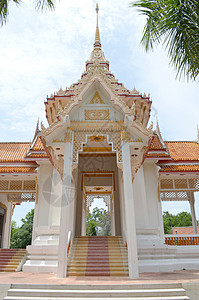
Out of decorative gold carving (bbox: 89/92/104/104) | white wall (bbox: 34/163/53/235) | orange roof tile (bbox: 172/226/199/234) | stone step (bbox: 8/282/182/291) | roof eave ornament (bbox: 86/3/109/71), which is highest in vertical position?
roof eave ornament (bbox: 86/3/109/71)

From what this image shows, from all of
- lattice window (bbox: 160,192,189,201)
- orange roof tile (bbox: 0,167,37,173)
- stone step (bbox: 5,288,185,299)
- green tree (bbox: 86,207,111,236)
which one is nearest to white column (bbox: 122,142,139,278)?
stone step (bbox: 5,288,185,299)

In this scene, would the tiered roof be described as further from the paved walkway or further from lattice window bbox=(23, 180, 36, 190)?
lattice window bbox=(23, 180, 36, 190)

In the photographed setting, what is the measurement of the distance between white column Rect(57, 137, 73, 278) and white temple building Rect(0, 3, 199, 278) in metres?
0.02

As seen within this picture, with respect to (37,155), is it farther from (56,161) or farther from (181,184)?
(181,184)

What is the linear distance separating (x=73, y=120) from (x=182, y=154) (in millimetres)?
6677

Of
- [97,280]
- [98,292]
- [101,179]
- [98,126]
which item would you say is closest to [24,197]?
[101,179]

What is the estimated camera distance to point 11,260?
796 centimetres

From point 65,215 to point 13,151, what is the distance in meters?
6.88

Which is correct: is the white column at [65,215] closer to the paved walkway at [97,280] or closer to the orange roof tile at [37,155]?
the paved walkway at [97,280]

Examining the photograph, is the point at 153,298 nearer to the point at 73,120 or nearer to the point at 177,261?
the point at 177,261

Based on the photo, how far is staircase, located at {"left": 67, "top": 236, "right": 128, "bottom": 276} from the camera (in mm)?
6495

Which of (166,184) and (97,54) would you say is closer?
(166,184)

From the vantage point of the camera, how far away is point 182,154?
11672 mm

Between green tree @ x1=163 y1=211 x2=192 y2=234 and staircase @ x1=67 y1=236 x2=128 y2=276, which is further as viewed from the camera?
green tree @ x1=163 y1=211 x2=192 y2=234
